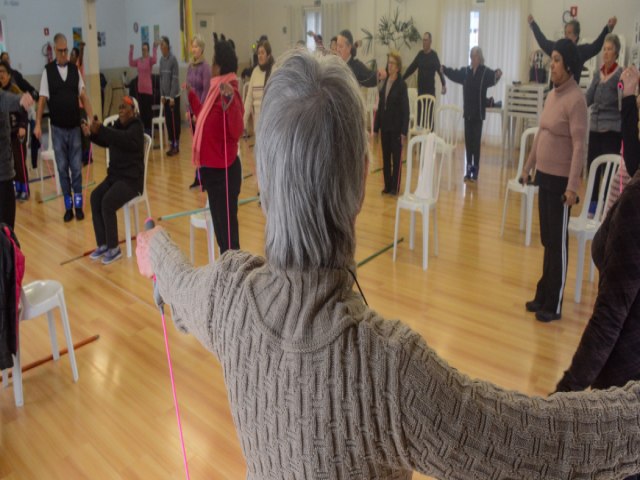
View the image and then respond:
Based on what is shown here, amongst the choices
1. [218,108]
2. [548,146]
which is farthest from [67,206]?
[548,146]

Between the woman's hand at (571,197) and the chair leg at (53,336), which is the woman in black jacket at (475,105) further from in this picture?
the chair leg at (53,336)

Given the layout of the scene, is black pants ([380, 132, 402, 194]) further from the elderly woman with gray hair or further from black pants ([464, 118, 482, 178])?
the elderly woman with gray hair

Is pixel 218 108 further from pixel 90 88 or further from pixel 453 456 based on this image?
pixel 90 88

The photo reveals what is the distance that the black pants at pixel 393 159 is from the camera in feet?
21.5

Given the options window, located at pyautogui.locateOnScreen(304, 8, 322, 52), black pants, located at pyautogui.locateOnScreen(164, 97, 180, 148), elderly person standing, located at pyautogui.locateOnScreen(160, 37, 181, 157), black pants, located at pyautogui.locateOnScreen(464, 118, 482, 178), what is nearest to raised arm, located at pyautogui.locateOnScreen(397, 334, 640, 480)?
black pants, located at pyautogui.locateOnScreen(464, 118, 482, 178)

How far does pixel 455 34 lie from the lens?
9.77 meters

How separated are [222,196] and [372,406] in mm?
3354

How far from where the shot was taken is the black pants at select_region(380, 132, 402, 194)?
6.56m

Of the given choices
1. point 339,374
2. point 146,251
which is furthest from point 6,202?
point 339,374

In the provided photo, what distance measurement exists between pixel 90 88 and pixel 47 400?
27.7ft

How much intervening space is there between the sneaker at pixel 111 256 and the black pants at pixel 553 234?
10.7 feet

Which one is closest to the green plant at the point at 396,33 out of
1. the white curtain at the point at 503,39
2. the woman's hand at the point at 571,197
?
the white curtain at the point at 503,39

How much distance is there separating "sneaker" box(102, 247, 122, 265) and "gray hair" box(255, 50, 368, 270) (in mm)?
4130

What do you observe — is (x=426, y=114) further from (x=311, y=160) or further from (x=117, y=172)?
(x=311, y=160)
